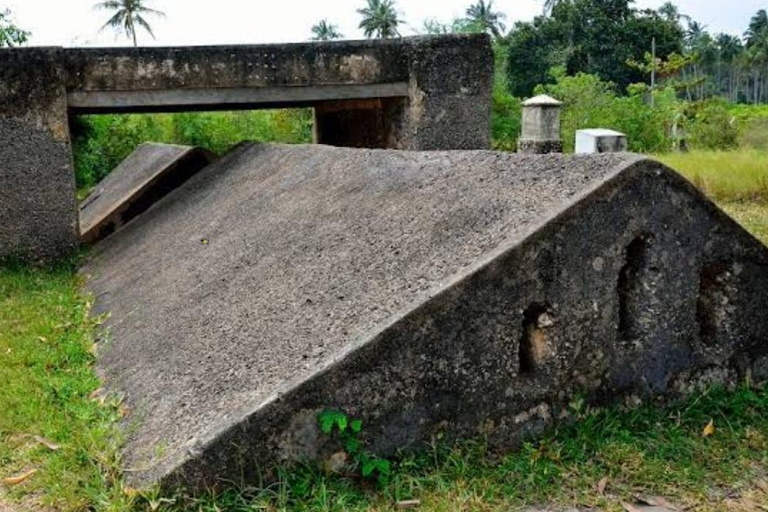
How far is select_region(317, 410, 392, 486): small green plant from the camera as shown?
4.06 m

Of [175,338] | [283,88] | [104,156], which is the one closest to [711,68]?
[104,156]

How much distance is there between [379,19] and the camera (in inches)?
2004

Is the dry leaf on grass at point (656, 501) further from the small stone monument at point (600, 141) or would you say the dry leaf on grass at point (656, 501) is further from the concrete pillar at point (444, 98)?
the small stone monument at point (600, 141)

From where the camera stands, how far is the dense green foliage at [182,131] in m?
23.0

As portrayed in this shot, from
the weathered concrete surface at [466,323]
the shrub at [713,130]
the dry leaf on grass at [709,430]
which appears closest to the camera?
the weathered concrete surface at [466,323]

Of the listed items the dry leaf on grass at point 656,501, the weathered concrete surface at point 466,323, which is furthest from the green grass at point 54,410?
the dry leaf on grass at point 656,501

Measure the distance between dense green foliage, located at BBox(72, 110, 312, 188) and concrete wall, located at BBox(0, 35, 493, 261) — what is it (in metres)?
11.9

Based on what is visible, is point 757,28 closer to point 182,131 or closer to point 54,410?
point 182,131

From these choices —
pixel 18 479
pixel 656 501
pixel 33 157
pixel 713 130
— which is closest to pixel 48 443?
pixel 18 479

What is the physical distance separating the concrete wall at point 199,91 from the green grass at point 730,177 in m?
5.62

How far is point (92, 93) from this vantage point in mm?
10117

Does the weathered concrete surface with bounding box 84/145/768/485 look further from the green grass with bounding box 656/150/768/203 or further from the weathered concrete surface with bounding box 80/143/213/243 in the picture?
the green grass with bounding box 656/150/768/203

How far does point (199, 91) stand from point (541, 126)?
21.0 feet

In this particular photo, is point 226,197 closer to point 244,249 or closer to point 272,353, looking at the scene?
point 244,249
